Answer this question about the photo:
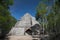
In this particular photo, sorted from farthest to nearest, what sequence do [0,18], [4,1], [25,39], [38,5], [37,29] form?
1. [38,5]
2. [37,29]
3. [25,39]
4. [4,1]
5. [0,18]

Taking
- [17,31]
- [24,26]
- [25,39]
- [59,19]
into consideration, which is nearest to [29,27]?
[24,26]

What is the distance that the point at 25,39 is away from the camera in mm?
18984

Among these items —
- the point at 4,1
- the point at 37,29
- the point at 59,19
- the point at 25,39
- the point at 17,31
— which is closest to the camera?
the point at 59,19

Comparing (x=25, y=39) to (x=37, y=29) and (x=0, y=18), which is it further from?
(x=37, y=29)

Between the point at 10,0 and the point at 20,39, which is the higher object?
the point at 10,0

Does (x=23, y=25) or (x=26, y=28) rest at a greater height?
(x=23, y=25)

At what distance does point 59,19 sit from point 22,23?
1382cm

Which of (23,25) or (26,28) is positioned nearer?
(26,28)

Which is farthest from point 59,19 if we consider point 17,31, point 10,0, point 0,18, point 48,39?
point 17,31

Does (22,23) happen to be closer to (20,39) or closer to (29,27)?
(29,27)

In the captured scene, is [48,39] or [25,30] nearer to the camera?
[48,39]

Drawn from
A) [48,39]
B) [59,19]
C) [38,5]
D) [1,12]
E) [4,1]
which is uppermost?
[38,5]

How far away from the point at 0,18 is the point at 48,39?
211 inches

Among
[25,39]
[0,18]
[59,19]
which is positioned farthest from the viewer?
[25,39]
